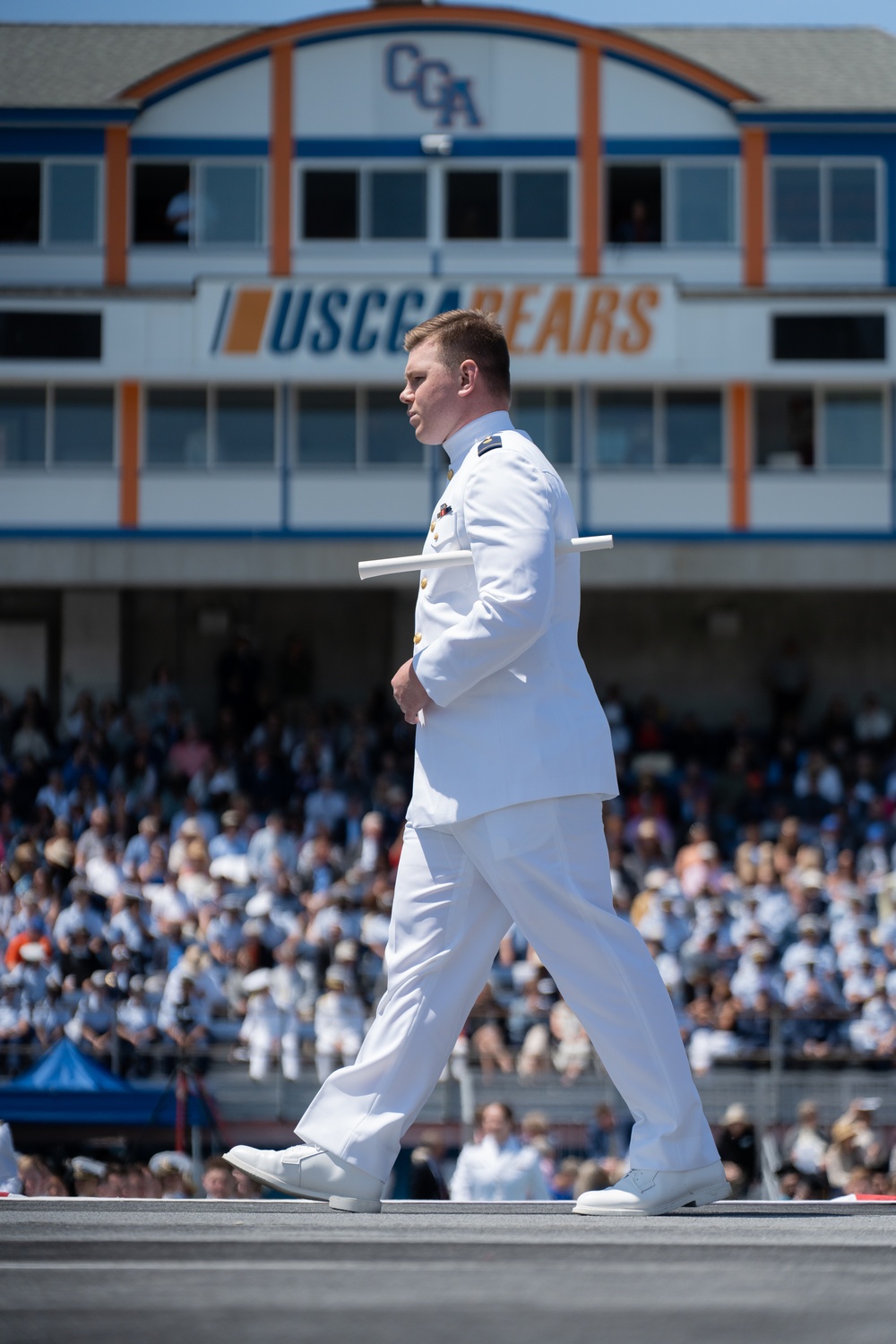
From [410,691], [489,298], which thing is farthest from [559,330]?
[410,691]

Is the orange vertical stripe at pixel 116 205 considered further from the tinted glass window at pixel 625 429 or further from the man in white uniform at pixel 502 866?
the man in white uniform at pixel 502 866

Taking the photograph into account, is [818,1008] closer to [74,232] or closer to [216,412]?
[216,412]

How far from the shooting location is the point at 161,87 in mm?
30328

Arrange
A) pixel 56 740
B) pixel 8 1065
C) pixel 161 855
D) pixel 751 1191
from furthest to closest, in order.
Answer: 1. pixel 56 740
2. pixel 161 855
3. pixel 8 1065
4. pixel 751 1191

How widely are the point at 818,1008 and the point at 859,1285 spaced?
479 inches

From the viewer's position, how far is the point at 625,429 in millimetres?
30281

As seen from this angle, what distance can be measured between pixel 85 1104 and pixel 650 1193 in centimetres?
985

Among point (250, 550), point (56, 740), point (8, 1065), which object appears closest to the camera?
point (8, 1065)

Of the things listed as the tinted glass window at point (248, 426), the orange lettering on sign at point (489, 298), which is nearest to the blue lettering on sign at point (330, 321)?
the tinted glass window at point (248, 426)

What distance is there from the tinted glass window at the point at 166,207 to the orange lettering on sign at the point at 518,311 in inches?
205

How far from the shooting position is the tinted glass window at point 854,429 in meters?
30.4

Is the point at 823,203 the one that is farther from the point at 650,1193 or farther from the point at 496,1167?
the point at 650,1193

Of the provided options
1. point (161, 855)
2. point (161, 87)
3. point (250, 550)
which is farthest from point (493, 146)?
point (161, 855)

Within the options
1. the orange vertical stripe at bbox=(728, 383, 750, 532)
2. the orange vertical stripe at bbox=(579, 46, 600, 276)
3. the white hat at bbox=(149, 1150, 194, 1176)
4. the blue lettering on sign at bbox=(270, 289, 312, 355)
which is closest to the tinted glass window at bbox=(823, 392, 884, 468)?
the orange vertical stripe at bbox=(728, 383, 750, 532)
